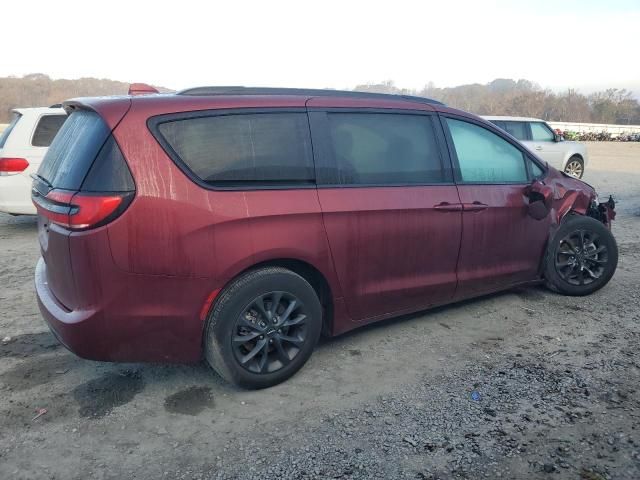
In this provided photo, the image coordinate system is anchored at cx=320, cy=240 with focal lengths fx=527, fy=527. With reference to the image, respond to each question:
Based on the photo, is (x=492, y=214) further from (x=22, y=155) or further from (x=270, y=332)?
(x=22, y=155)

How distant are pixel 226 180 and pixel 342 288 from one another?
105cm

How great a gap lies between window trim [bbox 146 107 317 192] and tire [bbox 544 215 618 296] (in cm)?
254

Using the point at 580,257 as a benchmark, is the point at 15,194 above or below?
above

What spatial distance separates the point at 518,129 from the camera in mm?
13547

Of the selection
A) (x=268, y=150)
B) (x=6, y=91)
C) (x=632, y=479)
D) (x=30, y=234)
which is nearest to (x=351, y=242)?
(x=268, y=150)

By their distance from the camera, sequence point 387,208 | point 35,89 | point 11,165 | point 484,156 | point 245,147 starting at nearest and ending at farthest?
point 245,147
point 387,208
point 484,156
point 11,165
point 35,89

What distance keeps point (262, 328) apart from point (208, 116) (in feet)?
4.17

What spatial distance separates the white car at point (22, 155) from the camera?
7.07 m

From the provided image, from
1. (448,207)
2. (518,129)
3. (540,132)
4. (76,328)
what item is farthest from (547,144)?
(76,328)

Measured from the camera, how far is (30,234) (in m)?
7.45

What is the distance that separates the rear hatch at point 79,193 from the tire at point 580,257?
358cm

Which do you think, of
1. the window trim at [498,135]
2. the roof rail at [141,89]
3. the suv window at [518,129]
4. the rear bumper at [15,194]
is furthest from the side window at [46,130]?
the suv window at [518,129]

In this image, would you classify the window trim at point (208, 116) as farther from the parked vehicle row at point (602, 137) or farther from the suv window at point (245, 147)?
the parked vehicle row at point (602, 137)

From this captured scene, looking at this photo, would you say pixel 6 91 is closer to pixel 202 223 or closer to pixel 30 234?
pixel 30 234
